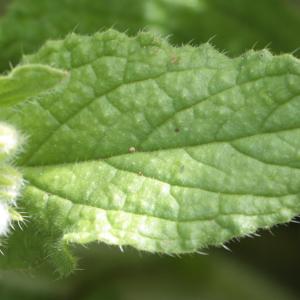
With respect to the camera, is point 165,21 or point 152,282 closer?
point 165,21

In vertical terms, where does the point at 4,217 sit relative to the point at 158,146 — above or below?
below

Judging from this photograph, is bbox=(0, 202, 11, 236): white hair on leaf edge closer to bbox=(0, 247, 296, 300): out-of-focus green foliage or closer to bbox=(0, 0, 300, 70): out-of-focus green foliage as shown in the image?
bbox=(0, 0, 300, 70): out-of-focus green foliage

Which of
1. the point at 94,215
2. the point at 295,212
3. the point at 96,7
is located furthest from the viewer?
the point at 96,7

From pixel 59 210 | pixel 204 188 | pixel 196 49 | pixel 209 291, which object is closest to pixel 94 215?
pixel 59 210

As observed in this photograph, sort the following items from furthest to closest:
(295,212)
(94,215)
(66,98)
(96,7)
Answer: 1. (96,7)
2. (66,98)
3. (94,215)
4. (295,212)

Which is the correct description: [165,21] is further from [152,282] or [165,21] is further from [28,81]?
[28,81]

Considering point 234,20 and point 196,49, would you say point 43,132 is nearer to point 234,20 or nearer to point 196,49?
point 196,49

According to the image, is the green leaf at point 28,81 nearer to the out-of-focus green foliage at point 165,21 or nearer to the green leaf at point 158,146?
the green leaf at point 158,146

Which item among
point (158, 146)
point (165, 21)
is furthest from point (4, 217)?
point (165, 21)
